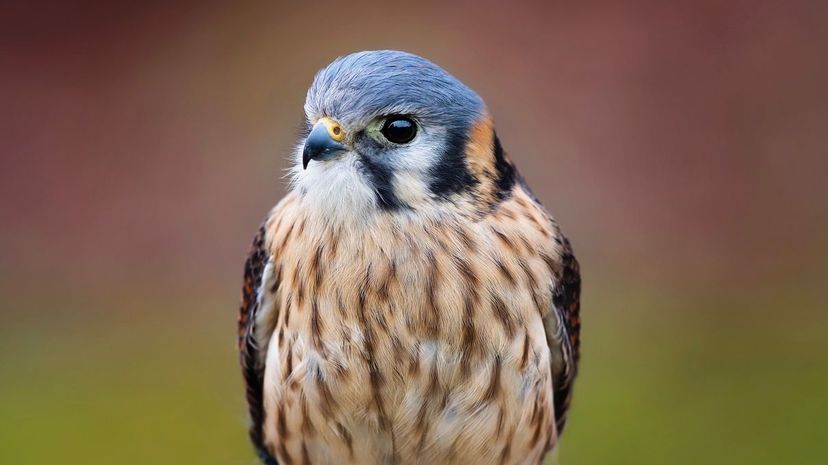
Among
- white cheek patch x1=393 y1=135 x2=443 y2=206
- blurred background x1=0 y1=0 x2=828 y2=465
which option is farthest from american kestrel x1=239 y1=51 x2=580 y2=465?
blurred background x1=0 y1=0 x2=828 y2=465

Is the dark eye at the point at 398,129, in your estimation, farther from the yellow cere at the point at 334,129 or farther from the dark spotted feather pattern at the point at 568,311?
the dark spotted feather pattern at the point at 568,311

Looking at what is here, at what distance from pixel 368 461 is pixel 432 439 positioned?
194 mm

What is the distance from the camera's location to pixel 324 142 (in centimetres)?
282

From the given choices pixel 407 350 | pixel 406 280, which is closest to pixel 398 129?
pixel 406 280

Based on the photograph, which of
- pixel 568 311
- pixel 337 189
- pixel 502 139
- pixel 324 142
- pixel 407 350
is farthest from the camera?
pixel 502 139

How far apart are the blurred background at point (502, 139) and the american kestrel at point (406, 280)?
3.22 metres

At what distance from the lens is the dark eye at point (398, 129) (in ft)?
9.42

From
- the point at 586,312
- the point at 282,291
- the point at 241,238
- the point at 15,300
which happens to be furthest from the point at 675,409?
the point at 15,300

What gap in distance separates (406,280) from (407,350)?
0.18 metres

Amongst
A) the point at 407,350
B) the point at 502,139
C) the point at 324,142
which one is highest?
the point at 324,142

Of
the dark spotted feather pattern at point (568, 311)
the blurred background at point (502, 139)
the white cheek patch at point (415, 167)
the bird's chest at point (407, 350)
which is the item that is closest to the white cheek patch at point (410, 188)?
the white cheek patch at point (415, 167)

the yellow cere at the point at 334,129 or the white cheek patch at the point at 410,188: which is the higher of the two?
the yellow cere at the point at 334,129

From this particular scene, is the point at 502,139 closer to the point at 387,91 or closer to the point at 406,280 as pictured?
the point at 406,280

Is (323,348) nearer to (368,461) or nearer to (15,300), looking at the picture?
(368,461)
